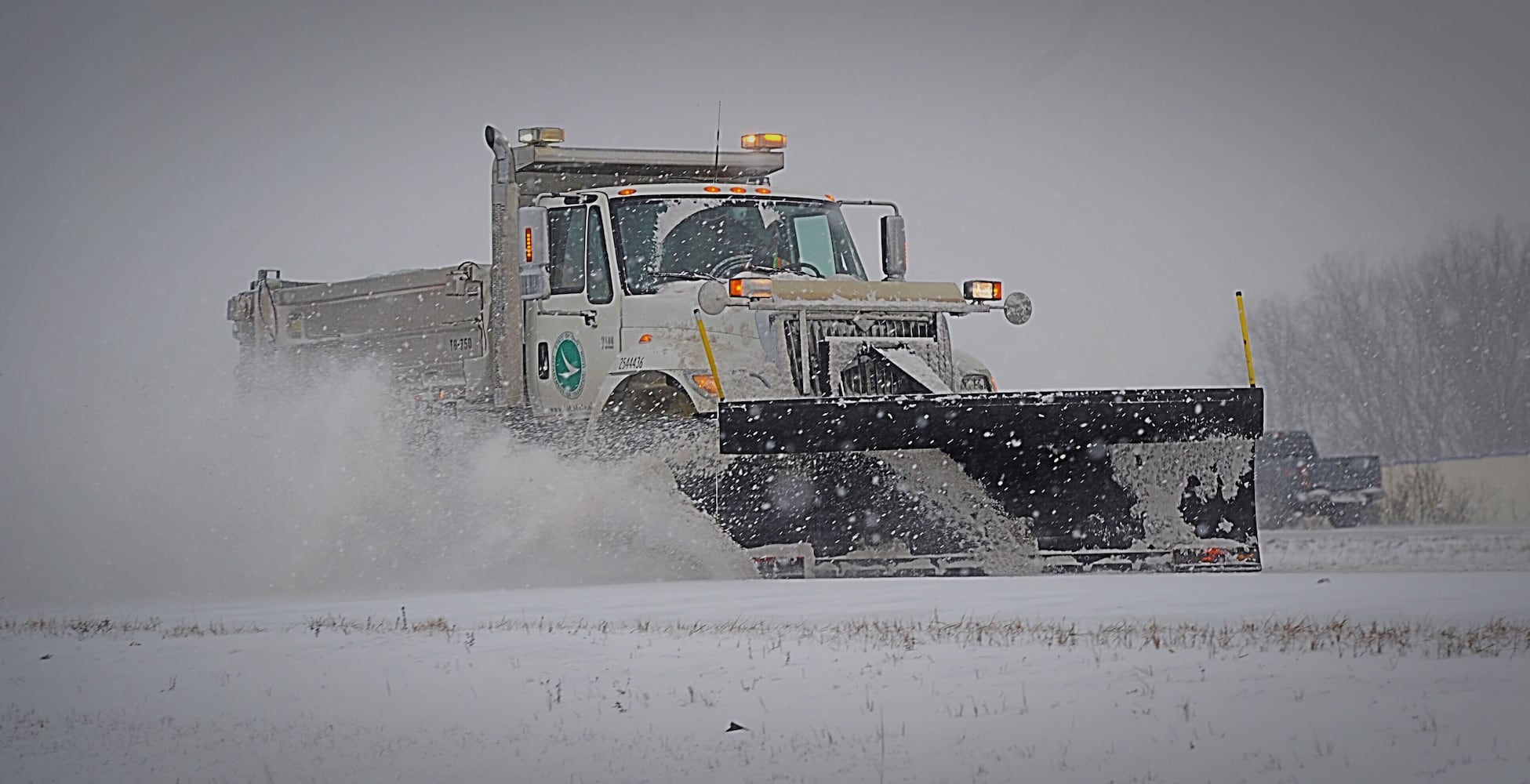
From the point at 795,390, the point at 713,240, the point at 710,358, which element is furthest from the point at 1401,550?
the point at 710,358

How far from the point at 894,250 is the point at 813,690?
624 centimetres

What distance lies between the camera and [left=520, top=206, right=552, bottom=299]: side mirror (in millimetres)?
12195

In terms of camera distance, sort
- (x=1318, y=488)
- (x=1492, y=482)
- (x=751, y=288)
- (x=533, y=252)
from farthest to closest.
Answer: (x=1492, y=482), (x=1318, y=488), (x=533, y=252), (x=751, y=288)

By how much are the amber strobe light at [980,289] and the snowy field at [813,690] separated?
7.68 feet

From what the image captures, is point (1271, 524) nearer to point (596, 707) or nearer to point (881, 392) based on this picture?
point (881, 392)

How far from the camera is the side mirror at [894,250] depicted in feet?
42.6

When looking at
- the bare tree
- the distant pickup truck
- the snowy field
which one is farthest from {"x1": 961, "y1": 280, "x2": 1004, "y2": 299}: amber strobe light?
the bare tree

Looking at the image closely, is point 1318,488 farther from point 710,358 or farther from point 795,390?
point 710,358

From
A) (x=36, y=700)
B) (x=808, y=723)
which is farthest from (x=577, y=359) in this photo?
(x=808, y=723)

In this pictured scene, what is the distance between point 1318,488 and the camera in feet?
71.4

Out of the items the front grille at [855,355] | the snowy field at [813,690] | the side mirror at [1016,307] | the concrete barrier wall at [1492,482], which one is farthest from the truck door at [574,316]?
the concrete barrier wall at [1492,482]

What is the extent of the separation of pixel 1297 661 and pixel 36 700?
5394mm

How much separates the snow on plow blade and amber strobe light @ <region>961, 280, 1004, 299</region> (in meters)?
1.37

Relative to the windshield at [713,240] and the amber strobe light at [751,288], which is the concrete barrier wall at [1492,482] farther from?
the amber strobe light at [751,288]
